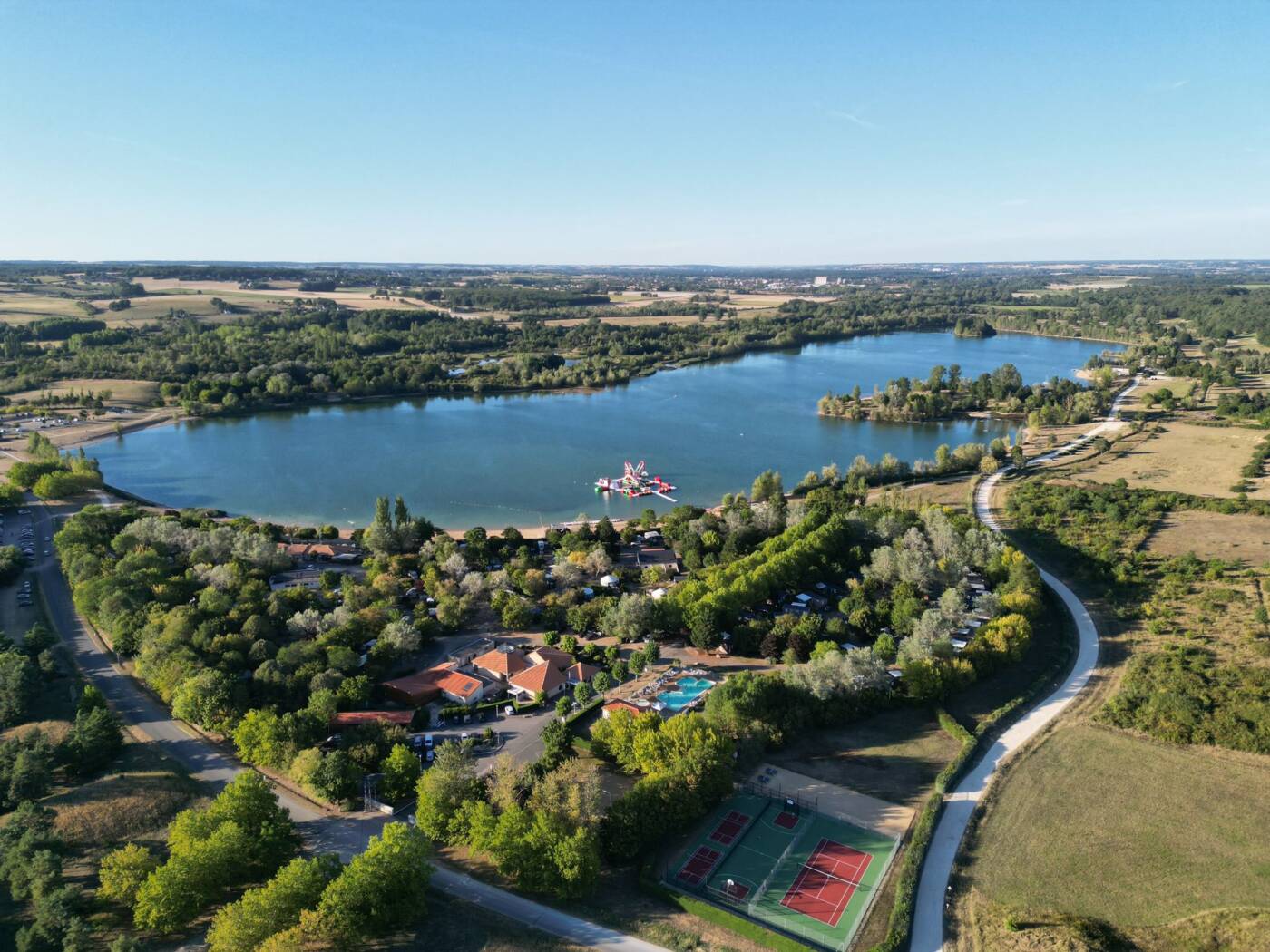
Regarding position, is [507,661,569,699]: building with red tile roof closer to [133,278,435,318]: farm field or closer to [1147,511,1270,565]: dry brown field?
[1147,511,1270,565]: dry brown field

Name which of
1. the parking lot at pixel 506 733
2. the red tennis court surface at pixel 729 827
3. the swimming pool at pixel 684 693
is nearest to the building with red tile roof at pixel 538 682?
the parking lot at pixel 506 733

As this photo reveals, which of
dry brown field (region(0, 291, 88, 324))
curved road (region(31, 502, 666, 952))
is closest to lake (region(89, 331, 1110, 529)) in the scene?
curved road (region(31, 502, 666, 952))

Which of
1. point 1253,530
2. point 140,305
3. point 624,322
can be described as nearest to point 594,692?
point 1253,530

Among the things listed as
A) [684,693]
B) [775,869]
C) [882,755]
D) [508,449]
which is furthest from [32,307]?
[775,869]

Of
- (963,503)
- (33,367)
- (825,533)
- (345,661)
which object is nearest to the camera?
(345,661)

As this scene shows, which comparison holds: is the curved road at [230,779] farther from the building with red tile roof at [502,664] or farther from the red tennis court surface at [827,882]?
the building with red tile roof at [502,664]

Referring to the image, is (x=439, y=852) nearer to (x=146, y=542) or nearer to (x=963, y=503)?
(x=146, y=542)
